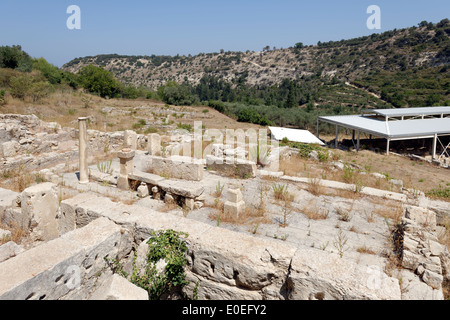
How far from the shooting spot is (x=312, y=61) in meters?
82.2

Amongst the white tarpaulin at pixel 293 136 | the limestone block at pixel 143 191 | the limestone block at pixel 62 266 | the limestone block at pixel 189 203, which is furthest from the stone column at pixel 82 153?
the white tarpaulin at pixel 293 136

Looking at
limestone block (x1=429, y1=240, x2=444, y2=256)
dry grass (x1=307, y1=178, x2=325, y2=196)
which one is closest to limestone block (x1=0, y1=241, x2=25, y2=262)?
limestone block (x1=429, y1=240, x2=444, y2=256)

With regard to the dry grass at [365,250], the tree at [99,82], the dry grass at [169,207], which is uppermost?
the tree at [99,82]

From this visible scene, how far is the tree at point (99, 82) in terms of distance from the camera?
39188 millimetres

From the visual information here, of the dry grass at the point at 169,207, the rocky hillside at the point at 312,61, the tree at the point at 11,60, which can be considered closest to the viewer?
the dry grass at the point at 169,207

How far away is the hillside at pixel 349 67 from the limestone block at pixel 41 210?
5418 cm

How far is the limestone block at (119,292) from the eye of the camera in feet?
8.74

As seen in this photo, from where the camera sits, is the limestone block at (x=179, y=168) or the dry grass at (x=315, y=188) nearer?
the dry grass at (x=315, y=188)

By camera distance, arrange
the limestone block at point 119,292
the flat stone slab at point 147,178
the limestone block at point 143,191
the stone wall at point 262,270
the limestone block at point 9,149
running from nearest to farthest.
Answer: the limestone block at point 119,292, the stone wall at point 262,270, the flat stone slab at point 147,178, the limestone block at point 143,191, the limestone block at point 9,149

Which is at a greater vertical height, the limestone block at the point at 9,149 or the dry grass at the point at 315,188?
the limestone block at the point at 9,149

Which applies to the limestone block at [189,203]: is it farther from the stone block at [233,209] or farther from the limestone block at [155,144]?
the limestone block at [155,144]

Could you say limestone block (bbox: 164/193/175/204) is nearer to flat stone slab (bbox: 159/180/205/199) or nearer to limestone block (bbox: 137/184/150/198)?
flat stone slab (bbox: 159/180/205/199)

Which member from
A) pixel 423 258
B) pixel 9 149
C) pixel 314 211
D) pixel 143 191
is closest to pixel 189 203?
pixel 143 191
